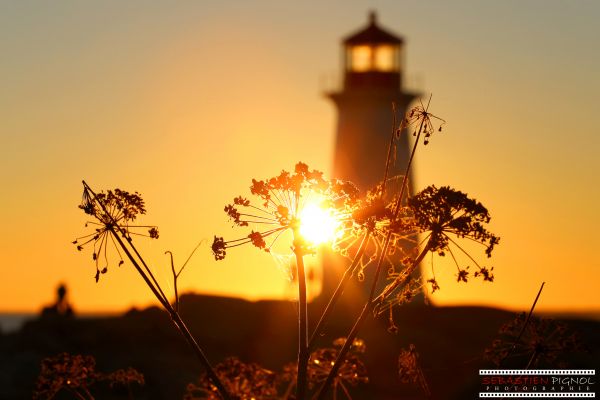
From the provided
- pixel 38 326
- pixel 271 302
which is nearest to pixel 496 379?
pixel 271 302

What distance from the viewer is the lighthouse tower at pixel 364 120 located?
48375mm

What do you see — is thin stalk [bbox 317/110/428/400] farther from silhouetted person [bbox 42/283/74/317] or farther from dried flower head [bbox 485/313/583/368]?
silhouetted person [bbox 42/283/74/317]

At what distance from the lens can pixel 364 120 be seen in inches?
1917

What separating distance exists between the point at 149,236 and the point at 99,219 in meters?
0.46

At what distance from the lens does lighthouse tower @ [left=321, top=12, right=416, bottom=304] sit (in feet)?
159

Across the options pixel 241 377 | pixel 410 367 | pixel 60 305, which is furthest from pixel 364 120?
pixel 410 367

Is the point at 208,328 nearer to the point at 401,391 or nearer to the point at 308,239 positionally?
the point at 401,391

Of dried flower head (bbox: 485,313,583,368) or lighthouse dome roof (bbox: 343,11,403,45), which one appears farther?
lighthouse dome roof (bbox: 343,11,403,45)

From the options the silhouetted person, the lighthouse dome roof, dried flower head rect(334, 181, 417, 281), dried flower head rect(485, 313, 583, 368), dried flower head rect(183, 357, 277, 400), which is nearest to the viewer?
dried flower head rect(334, 181, 417, 281)

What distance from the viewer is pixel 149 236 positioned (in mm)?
10422

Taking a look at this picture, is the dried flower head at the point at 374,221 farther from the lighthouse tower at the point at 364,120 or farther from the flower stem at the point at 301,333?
the lighthouse tower at the point at 364,120

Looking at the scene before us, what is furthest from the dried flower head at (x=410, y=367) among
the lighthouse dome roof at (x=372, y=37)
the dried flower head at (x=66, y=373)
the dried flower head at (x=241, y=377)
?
the lighthouse dome roof at (x=372, y=37)

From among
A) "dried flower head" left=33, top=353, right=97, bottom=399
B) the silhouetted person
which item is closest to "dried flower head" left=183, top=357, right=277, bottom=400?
"dried flower head" left=33, top=353, right=97, bottom=399

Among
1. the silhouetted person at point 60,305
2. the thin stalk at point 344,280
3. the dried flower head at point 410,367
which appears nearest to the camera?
the thin stalk at point 344,280
